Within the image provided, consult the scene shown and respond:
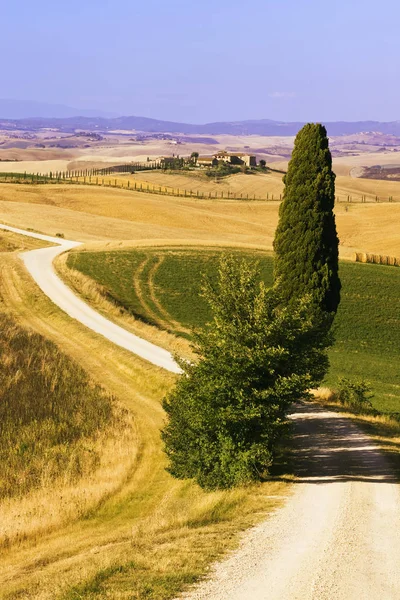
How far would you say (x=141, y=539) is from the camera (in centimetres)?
1850

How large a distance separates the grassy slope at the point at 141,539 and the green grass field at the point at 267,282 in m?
16.9

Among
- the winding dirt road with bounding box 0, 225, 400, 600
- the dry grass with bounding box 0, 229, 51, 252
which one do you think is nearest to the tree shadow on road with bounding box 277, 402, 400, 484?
the winding dirt road with bounding box 0, 225, 400, 600

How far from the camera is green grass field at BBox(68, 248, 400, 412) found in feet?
156

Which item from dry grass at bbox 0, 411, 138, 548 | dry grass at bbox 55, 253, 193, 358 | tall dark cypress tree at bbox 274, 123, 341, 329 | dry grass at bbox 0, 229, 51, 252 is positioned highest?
tall dark cypress tree at bbox 274, 123, 341, 329

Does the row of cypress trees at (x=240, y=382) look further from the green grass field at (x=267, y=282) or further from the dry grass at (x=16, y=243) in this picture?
the dry grass at (x=16, y=243)

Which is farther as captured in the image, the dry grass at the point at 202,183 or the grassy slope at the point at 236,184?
the grassy slope at the point at 236,184

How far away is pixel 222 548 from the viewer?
56.3ft

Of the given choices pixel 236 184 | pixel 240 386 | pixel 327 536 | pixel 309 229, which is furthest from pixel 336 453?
pixel 236 184

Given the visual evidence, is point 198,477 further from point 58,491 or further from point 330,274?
point 330,274

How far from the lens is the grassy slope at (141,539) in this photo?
604 inches

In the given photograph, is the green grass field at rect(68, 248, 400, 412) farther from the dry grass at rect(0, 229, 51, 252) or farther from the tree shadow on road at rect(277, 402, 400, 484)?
the tree shadow on road at rect(277, 402, 400, 484)

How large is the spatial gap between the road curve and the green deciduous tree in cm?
1406

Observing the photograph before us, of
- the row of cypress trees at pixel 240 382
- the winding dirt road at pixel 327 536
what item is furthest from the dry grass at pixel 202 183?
the row of cypress trees at pixel 240 382

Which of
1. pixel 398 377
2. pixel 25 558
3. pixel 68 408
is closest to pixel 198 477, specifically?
pixel 25 558
